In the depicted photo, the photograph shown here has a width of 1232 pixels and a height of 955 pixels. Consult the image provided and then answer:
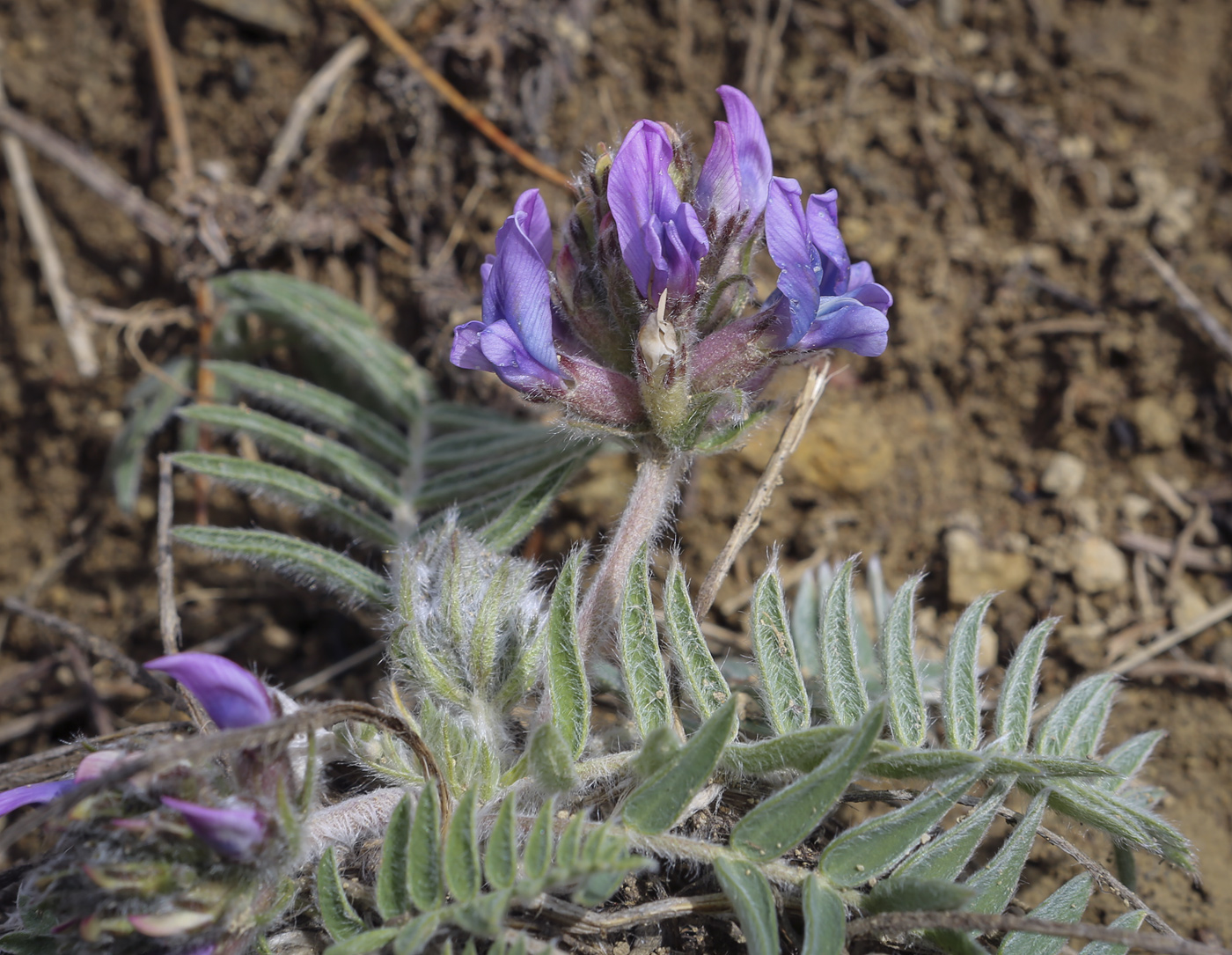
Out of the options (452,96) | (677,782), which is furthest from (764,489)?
(452,96)

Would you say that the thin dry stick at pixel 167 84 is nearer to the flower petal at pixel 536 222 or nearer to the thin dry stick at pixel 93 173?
the thin dry stick at pixel 93 173

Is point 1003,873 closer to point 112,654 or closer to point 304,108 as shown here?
point 112,654

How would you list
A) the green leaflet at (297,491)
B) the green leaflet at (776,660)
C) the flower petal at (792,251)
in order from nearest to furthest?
the flower petal at (792,251), the green leaflet at (776,660), the green leaflet at (297,491)

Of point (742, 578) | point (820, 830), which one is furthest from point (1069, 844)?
point (742, 578)

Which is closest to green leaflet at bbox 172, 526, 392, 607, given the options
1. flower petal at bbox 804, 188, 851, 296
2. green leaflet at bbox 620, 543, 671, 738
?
green leaflet at bbox 620, 543, 671, 738

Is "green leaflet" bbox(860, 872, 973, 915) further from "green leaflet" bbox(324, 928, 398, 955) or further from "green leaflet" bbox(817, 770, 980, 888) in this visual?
"green leaflet" bbox(324, 928, 398, 955)

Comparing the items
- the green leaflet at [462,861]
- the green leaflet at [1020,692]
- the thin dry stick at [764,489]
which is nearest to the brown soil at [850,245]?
the thin dry stick at [764,489]

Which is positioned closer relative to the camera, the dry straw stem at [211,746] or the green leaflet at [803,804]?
the dry straw stem at [211,746]
